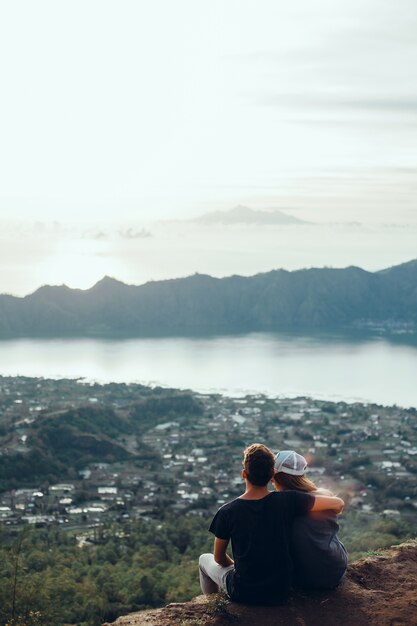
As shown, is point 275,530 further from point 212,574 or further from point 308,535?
point 212,574

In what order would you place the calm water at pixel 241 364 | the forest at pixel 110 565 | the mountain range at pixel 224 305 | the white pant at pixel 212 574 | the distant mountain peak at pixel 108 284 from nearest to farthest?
the white pant at pixel 212 574, the forest at pixel 110 565, the calm water at pixel 241 364, the mountain range at pixel 224 305, the distant mountain peak at pixel 108 284

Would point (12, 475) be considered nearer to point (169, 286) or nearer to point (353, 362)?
point (353, 362)

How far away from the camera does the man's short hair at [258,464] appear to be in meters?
4.66

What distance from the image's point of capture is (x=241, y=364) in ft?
249

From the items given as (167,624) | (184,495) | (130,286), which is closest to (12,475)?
(184,495)

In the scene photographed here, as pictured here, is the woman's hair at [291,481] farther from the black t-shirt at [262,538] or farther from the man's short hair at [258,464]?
the man's short hair at [258,464]

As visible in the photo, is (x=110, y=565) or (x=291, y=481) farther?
(x=110, y=565)

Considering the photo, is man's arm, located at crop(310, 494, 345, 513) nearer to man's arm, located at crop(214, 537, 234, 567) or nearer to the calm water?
man's arm, located at crop(214, 537, 234, 567)

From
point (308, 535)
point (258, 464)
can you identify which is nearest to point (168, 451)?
point (308, 535)

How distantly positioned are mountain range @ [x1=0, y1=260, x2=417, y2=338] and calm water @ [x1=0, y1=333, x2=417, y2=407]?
11807mm

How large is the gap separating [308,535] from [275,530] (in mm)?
271

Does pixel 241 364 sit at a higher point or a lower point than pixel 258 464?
lower

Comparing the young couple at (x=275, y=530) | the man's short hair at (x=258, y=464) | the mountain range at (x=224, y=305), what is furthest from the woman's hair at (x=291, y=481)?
the mountain range at (x=224, y=305)

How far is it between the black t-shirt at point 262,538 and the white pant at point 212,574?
0.24 metres
